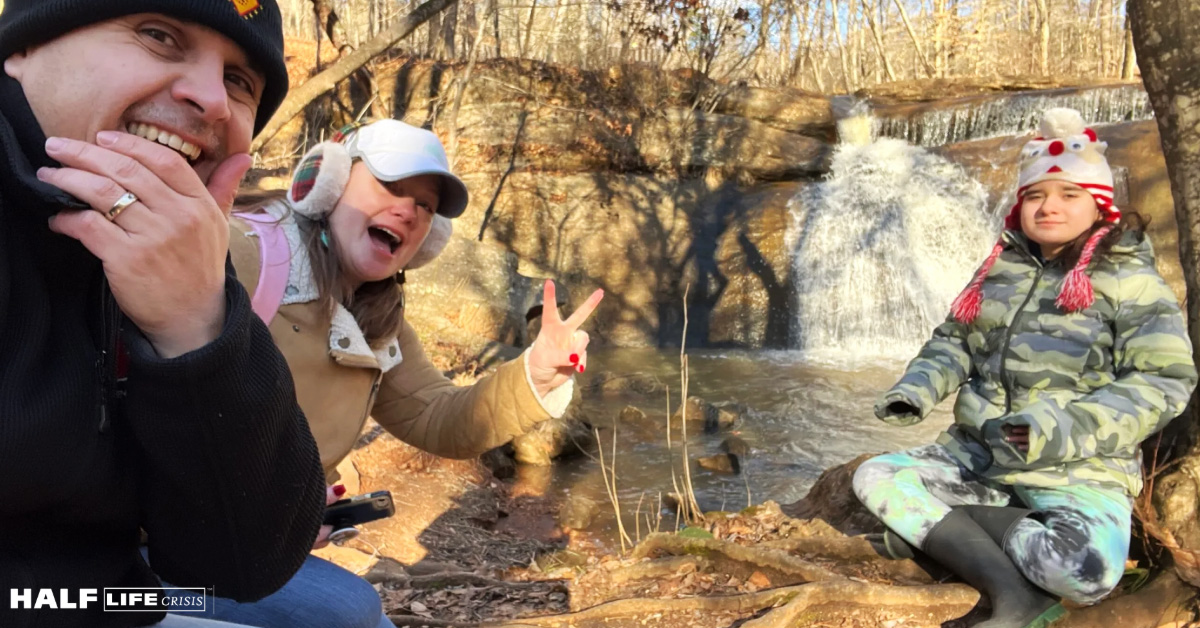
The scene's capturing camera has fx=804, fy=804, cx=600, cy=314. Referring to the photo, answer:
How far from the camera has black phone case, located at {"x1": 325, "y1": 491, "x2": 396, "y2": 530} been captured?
2.03 metres

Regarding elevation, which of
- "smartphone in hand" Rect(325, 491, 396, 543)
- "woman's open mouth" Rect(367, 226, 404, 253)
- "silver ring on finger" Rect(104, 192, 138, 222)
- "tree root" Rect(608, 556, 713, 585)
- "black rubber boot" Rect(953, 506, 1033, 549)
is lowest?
"tree root" Rect(608, 556, 713, 585)

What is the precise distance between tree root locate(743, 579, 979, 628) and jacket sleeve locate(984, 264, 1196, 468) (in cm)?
55

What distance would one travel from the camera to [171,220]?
1042 millimetres

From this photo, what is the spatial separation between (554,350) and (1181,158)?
8.61 ft

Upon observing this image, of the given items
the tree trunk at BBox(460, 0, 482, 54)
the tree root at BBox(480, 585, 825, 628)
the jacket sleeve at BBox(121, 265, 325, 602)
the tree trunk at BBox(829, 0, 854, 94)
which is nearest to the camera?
the jacket sleeve at BBox(121, 265, 325, 602)

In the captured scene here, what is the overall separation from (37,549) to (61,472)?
0.13 m

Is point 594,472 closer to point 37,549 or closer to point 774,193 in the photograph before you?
point 37,549

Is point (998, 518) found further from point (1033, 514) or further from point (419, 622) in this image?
point (419, 622)

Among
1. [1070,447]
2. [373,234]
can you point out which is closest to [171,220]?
[373,234]

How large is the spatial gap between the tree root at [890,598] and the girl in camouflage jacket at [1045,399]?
10 centimetres

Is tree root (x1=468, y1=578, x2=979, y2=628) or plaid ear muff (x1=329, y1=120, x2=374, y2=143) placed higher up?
plaid ear muff (x1=329, y1=120, x2=374, y2=143)

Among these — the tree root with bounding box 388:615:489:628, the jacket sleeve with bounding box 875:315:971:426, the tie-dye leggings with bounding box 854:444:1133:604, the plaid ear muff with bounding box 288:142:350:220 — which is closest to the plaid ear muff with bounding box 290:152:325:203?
the plaid ear muff with bounding box 288:142:350:220

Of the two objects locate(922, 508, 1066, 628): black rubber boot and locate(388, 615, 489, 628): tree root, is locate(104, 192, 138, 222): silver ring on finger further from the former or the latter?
locate(922, 508, 1066, 628): black rubber boot

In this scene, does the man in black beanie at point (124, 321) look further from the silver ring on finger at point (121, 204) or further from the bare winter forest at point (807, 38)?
the bare winter forest at point (807, 38)
